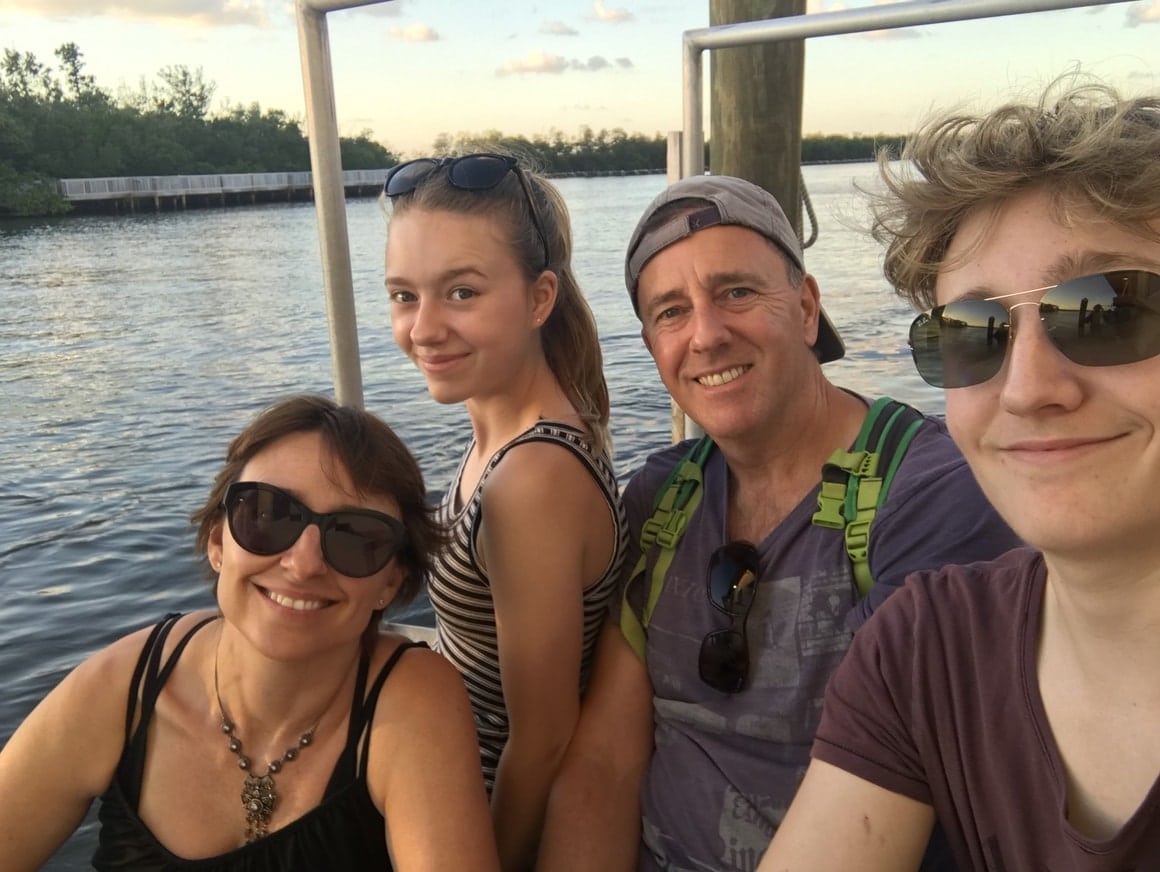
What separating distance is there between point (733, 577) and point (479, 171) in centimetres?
106

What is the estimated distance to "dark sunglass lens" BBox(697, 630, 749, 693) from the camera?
6.56 ft

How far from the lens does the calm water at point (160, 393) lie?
24.9ft

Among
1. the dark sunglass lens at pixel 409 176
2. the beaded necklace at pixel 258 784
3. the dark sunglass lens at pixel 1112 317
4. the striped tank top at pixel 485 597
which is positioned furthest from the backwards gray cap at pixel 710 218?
the beaded necklace at pixel 258 784

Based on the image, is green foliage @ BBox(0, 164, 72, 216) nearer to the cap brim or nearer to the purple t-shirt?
the cap brim

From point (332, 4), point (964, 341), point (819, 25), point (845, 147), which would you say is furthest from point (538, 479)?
point (845, 147)

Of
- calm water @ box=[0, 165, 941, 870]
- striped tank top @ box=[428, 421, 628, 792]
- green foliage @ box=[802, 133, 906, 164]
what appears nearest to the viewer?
green foliage @ box=[802, 133, 906, 164]

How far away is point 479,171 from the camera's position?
2.33 m

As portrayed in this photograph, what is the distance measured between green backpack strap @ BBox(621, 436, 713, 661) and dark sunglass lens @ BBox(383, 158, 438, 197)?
887mm

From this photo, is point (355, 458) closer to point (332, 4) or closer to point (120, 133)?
point (332, 4)

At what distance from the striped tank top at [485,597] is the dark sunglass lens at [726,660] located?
31 centimetres

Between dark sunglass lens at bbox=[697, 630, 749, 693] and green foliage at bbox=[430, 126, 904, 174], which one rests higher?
green foliage at bbox=[430, 126, 904, 174]

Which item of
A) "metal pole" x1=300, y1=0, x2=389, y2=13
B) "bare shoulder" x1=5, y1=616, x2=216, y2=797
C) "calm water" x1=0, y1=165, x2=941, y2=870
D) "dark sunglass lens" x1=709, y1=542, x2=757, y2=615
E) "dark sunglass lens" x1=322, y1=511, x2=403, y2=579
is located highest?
"metal pole" x1=300, y1=0, x2=389, y2=13

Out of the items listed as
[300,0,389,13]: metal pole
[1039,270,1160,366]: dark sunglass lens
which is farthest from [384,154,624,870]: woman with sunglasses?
[1039,270,1160,366]: dark sunglass lens

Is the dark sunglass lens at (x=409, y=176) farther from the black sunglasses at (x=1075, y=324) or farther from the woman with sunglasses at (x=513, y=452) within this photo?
the black sunglasses at (x=1075, y=324)
